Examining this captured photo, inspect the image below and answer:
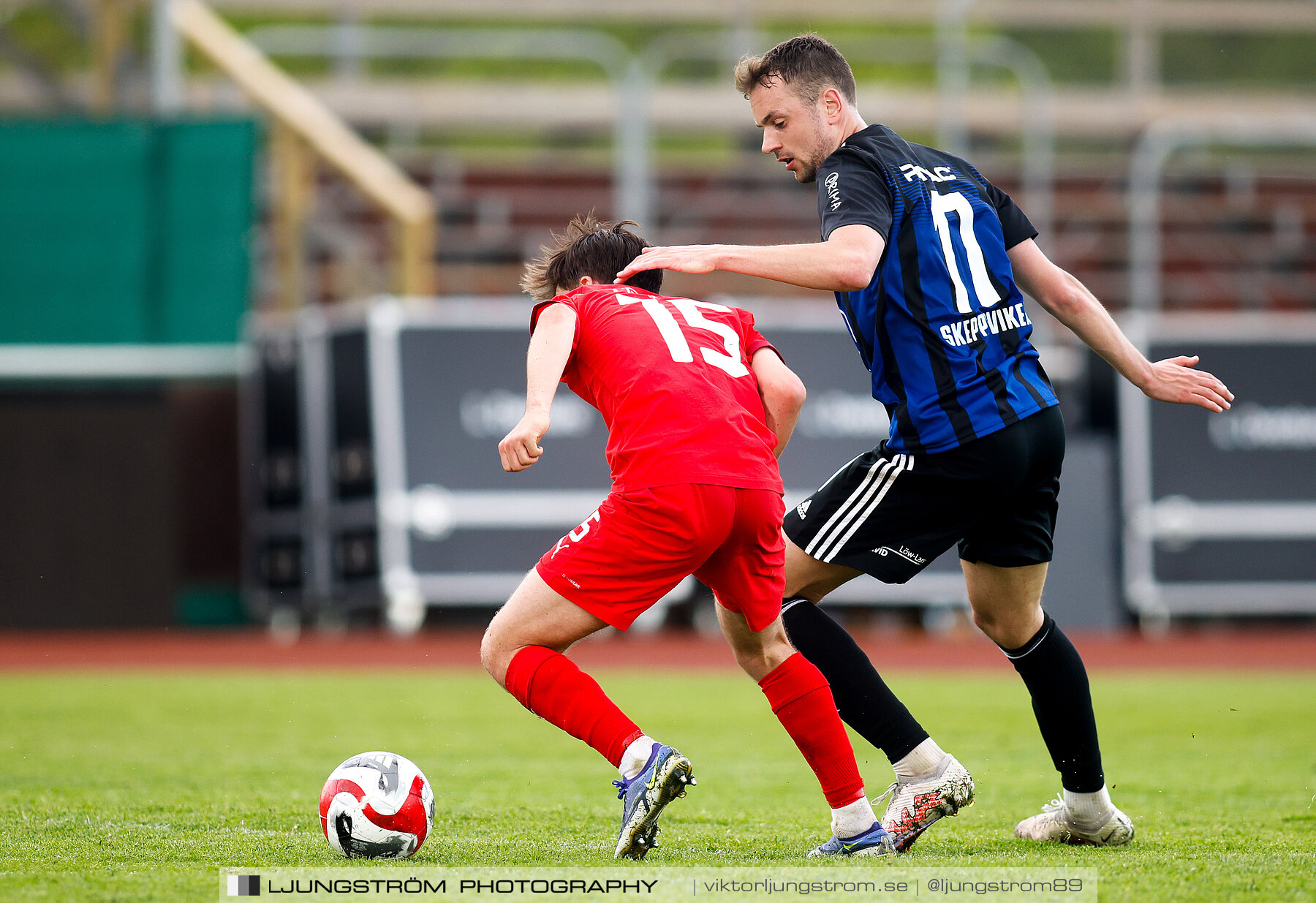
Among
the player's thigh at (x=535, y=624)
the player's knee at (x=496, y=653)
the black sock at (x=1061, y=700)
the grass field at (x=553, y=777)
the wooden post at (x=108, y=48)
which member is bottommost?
the grass field at (x=553, y=777)

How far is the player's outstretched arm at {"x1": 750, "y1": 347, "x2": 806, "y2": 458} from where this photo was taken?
3.93 metres

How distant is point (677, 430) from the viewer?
3.68 m

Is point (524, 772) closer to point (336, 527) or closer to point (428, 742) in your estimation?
point (428, 742)

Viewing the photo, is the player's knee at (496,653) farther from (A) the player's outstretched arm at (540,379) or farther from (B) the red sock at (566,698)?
(A) the player's outstretched arm at (540,379)

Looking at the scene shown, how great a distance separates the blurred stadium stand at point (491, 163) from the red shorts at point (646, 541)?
29.6ft

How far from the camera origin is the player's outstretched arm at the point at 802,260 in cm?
361

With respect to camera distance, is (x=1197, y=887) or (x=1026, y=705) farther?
(x=1026, y=705)

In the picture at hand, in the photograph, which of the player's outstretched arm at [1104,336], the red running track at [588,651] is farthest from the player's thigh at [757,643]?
the red running track at [588,651]

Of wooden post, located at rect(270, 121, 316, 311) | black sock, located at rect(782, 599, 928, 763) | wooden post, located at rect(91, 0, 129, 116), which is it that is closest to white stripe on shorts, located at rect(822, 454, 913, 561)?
black sock, located at rect(782, 599, 928, 763)

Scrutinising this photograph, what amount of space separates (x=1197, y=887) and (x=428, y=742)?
3828 mm

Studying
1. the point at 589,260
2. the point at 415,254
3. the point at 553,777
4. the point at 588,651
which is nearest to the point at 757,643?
the point at 589,260

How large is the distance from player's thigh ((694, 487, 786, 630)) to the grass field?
609 mm

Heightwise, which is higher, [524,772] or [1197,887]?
[1197,887]

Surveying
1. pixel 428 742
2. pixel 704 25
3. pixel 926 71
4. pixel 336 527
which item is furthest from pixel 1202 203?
pixel 428 742
